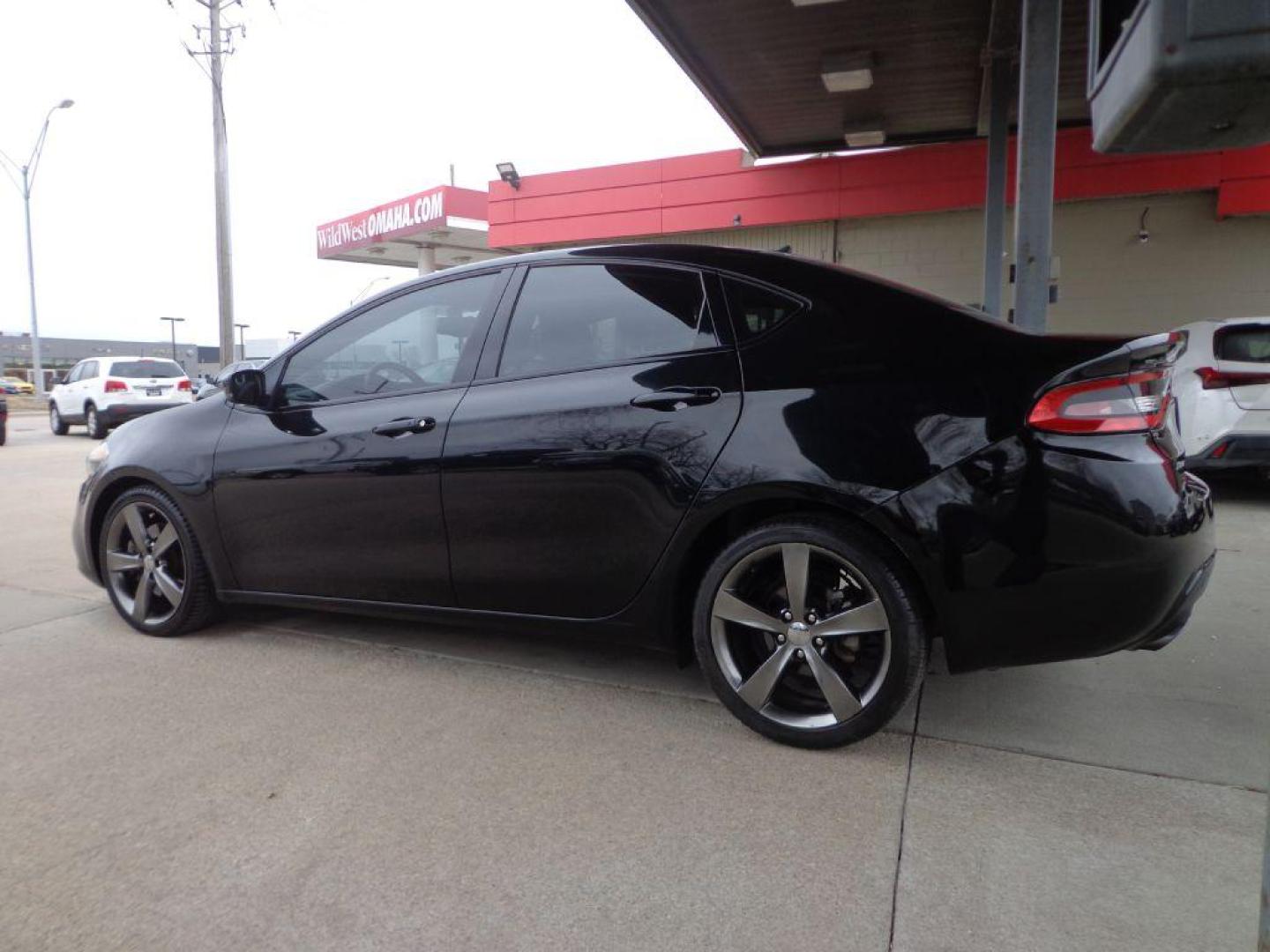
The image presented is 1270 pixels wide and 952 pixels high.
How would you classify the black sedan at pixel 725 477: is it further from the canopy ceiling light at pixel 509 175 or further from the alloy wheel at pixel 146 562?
the canopy ceiling light at pixel 509 175

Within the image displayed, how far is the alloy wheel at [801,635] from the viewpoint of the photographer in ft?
8.77

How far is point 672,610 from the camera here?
115 inches

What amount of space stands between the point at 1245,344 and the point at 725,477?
6232 millimetres

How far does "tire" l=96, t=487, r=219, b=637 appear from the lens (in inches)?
154

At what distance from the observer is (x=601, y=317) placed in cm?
313

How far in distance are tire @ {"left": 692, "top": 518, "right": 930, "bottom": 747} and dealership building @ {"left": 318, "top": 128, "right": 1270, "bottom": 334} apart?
864cm

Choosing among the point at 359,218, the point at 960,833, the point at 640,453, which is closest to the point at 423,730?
the point at 640,453

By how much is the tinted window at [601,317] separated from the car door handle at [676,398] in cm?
16

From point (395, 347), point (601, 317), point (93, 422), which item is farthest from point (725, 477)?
point (93, 422)

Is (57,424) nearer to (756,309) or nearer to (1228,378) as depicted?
(756,309)

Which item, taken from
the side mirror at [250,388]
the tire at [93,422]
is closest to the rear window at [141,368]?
the tire at [93,422]

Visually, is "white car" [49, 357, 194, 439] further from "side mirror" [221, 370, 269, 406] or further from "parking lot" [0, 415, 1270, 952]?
"parking lot" [0, 415, 1270, 952]

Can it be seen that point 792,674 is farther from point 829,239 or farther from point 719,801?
point 829,239

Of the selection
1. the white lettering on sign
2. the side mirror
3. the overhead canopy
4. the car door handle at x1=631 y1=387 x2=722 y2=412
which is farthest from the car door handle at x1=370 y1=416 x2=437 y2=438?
the white lettering on sign
